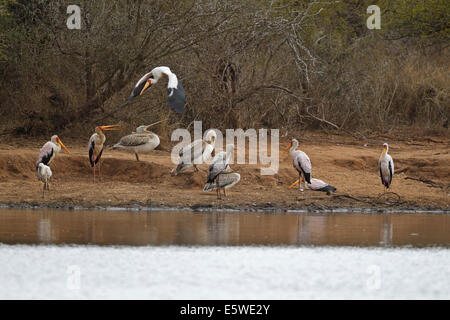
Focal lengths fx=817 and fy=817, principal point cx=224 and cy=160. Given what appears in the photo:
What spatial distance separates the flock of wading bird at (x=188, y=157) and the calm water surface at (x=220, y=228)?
3.19 feet

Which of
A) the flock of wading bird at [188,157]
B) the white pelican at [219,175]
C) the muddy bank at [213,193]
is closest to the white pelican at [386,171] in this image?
the flock of wading bird at [188,157]

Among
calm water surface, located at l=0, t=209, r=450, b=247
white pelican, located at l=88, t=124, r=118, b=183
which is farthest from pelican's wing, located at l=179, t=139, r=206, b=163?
calm water surface, located at l=0, t=209, r=450, b=247

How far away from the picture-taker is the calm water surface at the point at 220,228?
8.93 metres

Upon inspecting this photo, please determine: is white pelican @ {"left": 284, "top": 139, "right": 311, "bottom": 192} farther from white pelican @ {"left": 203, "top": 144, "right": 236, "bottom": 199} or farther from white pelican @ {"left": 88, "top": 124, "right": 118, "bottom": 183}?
white pelican @ {"left": 88, "top": 124, "right": 118, "bottom": 183}

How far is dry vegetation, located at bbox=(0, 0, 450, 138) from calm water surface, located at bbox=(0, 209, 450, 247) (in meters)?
5.00

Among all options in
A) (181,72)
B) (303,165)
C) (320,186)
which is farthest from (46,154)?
(181,72)

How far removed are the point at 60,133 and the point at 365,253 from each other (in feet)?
29.3

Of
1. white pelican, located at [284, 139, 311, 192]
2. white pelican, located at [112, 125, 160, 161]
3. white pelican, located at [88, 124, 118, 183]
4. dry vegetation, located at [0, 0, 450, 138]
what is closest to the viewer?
white pelican, located at [284, 139, 311, 192]

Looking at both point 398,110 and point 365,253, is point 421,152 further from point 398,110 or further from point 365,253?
point 365,253

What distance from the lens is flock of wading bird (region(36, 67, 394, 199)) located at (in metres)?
12.1

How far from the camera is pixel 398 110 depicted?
1967 centimetres

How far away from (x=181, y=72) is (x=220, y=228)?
23.0 feet

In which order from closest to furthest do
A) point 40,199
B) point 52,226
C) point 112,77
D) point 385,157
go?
point 52,226, point 40,199, point 385,157, point 112,77
